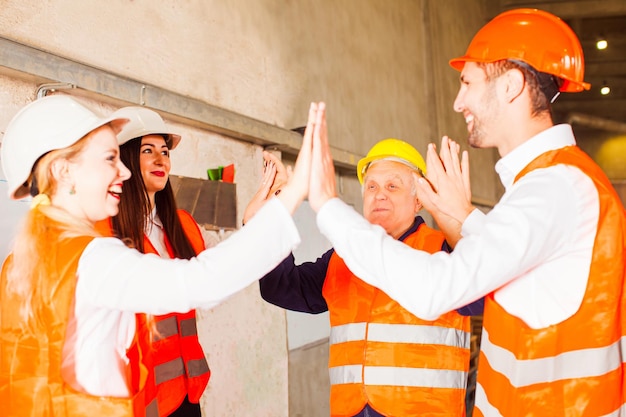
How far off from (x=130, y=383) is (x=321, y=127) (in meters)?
0.85

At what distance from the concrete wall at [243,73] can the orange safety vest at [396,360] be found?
1440mm

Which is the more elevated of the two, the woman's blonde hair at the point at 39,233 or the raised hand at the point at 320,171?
the raised hand at the point at 320,171

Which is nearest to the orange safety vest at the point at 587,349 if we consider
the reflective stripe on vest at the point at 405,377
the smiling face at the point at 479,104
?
the smiling face at the point at 479,104

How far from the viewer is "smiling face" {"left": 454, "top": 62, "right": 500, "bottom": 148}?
6.23 feet

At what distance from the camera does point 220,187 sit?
4.00m

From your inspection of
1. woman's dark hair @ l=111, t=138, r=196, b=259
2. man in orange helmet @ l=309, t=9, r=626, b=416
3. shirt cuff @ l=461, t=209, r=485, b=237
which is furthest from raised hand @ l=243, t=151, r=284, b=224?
shirt cuff @ l=461, t=209, r=485, b=237

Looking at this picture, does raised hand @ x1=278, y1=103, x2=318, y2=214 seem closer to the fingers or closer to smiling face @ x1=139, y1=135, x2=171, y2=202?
the fingers

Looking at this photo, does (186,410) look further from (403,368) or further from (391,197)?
(391,197)

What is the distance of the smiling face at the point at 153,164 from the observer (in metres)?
2.78

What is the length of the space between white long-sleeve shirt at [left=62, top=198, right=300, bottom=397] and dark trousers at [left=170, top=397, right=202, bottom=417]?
3.85 ft

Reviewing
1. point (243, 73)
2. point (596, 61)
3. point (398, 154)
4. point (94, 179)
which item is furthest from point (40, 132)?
point (596, 61)

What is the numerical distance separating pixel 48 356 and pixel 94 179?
46 centimetres

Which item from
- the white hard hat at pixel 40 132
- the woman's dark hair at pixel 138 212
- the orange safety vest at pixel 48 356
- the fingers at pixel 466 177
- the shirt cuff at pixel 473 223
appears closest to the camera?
the orange safety vest at pixel 48 356

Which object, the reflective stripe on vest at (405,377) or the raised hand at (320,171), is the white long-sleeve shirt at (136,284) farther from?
the reflective stripe on vest at (405,377)
